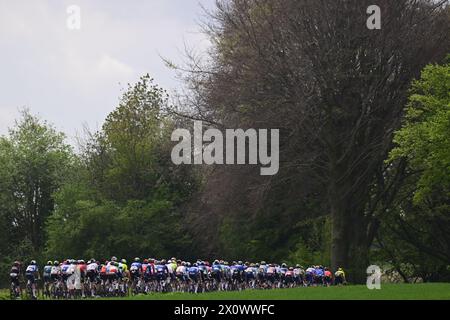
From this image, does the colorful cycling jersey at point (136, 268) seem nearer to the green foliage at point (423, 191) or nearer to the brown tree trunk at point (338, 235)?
the brown tree trunk at point (338, 235)

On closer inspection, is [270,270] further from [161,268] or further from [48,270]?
[48,270]

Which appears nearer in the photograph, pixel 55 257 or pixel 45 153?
pixel 55 257

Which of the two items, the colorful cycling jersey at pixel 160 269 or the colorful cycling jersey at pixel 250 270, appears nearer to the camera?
the colorful cycling jersey at pixel 160 269

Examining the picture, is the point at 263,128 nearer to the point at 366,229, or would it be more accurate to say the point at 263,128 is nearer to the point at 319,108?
the point at 319,108

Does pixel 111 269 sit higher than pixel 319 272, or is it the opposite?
pixel 111 269

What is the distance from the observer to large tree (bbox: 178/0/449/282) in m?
43.1

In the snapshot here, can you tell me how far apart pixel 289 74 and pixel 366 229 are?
11854mm

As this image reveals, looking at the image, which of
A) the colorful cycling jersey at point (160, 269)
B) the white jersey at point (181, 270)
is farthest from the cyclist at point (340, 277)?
the colorful cycling jersey at point (160, 269)

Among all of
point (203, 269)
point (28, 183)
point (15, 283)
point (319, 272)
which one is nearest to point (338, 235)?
point (319, 272)

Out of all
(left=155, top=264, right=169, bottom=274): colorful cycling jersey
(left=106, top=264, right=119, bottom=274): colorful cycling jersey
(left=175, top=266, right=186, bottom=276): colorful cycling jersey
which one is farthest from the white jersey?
(left=106, top=264, right=119, bottom=274): colorful cycling jersey

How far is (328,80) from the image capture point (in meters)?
43.0

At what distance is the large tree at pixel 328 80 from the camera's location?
141ft
